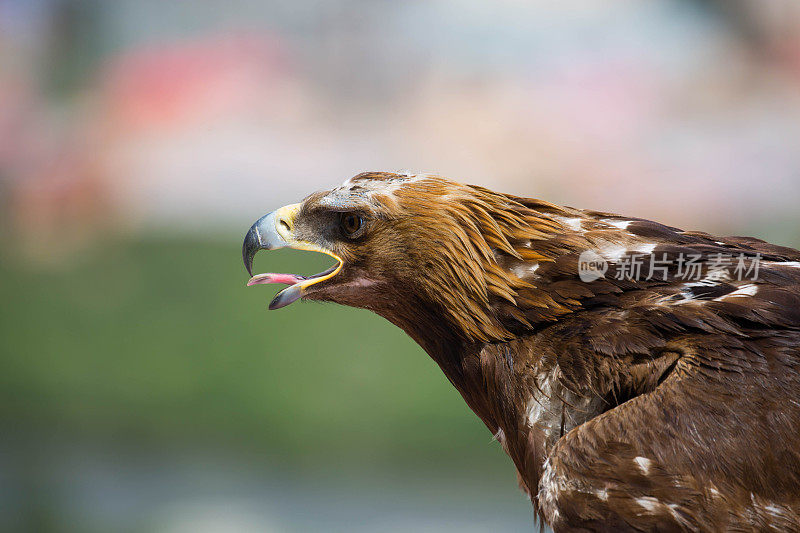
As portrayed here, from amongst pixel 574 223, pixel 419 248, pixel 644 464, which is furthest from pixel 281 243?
pixel 644 464

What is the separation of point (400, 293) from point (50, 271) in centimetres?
293

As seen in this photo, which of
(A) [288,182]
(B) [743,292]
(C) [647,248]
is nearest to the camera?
(B) [743,292]

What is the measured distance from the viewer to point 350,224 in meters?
1.76

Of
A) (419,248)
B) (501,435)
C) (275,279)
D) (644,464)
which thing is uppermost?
(419,248)

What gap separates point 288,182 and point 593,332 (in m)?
2.63

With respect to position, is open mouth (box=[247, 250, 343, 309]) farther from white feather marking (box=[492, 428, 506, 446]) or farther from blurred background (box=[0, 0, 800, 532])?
blurred background (box=[0, 0, 800, 532])

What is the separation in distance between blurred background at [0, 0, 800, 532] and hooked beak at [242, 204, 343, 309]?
6.58 feet

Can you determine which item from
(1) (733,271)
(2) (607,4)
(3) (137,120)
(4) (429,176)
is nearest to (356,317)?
(3) (137,120)

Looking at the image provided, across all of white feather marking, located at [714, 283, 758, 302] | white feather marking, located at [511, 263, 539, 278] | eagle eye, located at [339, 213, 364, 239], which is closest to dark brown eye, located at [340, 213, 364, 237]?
eagle eye, located at [339, 213, 364, 239]

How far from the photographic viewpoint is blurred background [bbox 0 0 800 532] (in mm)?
3883

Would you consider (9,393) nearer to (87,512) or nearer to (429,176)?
(87,512)

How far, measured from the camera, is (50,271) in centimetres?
411

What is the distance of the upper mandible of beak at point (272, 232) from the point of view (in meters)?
1.78

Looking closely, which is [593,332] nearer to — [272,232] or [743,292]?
[743,292]
